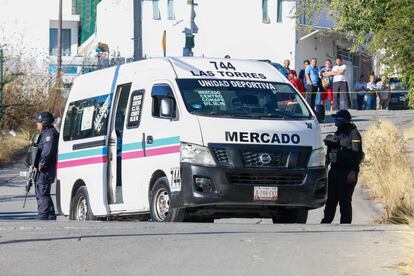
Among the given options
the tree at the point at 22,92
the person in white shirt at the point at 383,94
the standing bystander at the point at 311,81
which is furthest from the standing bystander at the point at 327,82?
the tree at the point at 22,92

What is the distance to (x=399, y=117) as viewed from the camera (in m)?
36.7

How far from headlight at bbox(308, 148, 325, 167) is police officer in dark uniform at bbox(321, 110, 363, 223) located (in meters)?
1.45

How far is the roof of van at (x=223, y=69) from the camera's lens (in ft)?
48.8

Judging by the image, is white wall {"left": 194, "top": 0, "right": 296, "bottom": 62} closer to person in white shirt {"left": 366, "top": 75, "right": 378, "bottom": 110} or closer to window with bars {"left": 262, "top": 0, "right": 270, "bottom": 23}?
window with bars {"left": 262, "top": 0, "right": 270, "bottom": 23}

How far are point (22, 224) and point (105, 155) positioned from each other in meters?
2.86

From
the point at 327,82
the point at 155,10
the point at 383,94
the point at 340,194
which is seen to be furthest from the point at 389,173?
the point at 155,10

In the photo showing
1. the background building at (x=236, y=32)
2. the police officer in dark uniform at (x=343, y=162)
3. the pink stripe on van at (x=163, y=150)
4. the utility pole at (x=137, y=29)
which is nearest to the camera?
the pink stripe on van at (x=163, y=150)

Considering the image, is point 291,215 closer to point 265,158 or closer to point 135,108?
point 265,158

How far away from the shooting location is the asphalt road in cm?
988

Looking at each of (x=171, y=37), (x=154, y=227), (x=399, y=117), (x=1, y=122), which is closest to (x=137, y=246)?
(x=154, y=227)

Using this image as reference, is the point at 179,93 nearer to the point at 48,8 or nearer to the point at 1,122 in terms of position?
the point at 1,122

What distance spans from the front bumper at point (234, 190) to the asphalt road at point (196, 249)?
18.0 inches

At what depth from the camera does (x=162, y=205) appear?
14.5m

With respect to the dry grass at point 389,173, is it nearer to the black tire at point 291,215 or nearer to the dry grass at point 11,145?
the black tire at point 291,215
